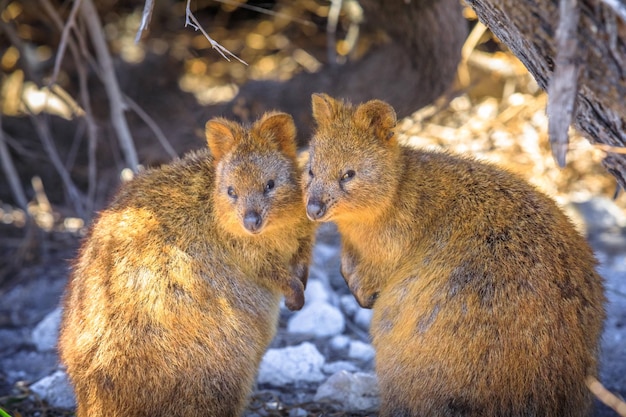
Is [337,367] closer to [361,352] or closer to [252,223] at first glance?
[361,352]

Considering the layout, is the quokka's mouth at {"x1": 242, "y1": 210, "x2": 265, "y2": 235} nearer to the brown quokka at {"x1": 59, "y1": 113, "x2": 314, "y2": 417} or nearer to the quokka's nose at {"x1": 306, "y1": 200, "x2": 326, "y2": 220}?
the brown quokka at {"x1": 59, "y1": 113, "x2": 314, "y2": 417}

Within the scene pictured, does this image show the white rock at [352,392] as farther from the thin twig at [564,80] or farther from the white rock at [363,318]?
the thin twig at [564,80]

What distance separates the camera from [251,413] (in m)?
5.08

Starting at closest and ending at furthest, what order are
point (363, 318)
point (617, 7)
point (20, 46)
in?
point (617, 7), point (363, 318), point (20, 46)

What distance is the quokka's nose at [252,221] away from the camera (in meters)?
4.36

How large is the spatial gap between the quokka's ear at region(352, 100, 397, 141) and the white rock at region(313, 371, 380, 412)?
1634mm

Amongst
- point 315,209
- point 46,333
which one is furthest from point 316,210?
point 46,333

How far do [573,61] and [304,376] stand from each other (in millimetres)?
3335

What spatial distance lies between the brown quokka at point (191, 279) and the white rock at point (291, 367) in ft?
2.96

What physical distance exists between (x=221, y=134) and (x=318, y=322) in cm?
220

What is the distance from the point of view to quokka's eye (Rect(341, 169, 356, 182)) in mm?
4410

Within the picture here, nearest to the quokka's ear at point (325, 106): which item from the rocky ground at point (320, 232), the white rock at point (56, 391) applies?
the rocky ground at point (320, 232)

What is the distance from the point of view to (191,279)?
4.43m

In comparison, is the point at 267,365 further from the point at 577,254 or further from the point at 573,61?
the point at 573,61
